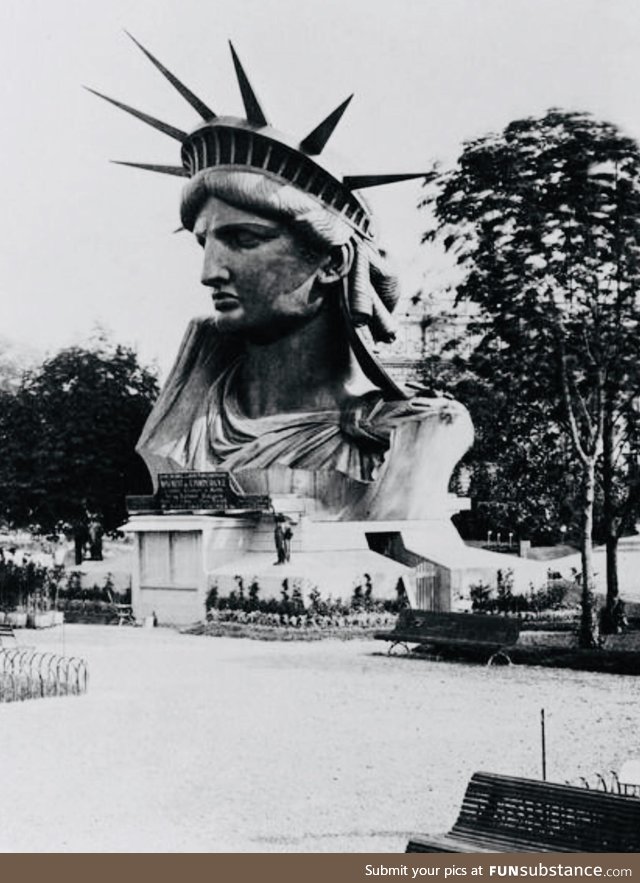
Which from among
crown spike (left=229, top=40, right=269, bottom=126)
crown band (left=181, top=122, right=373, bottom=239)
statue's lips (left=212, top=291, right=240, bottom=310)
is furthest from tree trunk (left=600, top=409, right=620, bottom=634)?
statue's lips (left=212, top=291, right=240, bottom=310)

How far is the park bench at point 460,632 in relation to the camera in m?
17.6

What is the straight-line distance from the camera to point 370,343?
28562 mm

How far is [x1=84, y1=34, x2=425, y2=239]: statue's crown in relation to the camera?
25.5 meters

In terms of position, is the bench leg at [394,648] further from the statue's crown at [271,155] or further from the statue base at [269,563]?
the statue's crown at [271,155]

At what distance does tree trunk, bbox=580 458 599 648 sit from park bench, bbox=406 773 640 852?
10929 millimetres

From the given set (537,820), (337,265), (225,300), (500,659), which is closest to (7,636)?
(500,659)

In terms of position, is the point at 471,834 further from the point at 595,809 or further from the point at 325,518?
the point at 325,518

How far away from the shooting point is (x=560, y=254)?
17.6m

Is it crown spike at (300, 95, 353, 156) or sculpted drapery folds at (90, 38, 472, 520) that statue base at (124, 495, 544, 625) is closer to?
sculpted drapery folds at (90, 38, 472, 520)

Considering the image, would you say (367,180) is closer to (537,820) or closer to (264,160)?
(264,160)

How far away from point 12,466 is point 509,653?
23419 mm

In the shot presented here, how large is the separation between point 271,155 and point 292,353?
5.02 m

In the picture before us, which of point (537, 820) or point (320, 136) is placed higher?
point (320, 136)

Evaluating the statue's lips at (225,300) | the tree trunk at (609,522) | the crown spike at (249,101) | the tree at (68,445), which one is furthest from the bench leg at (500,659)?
the tree at (68,445)
